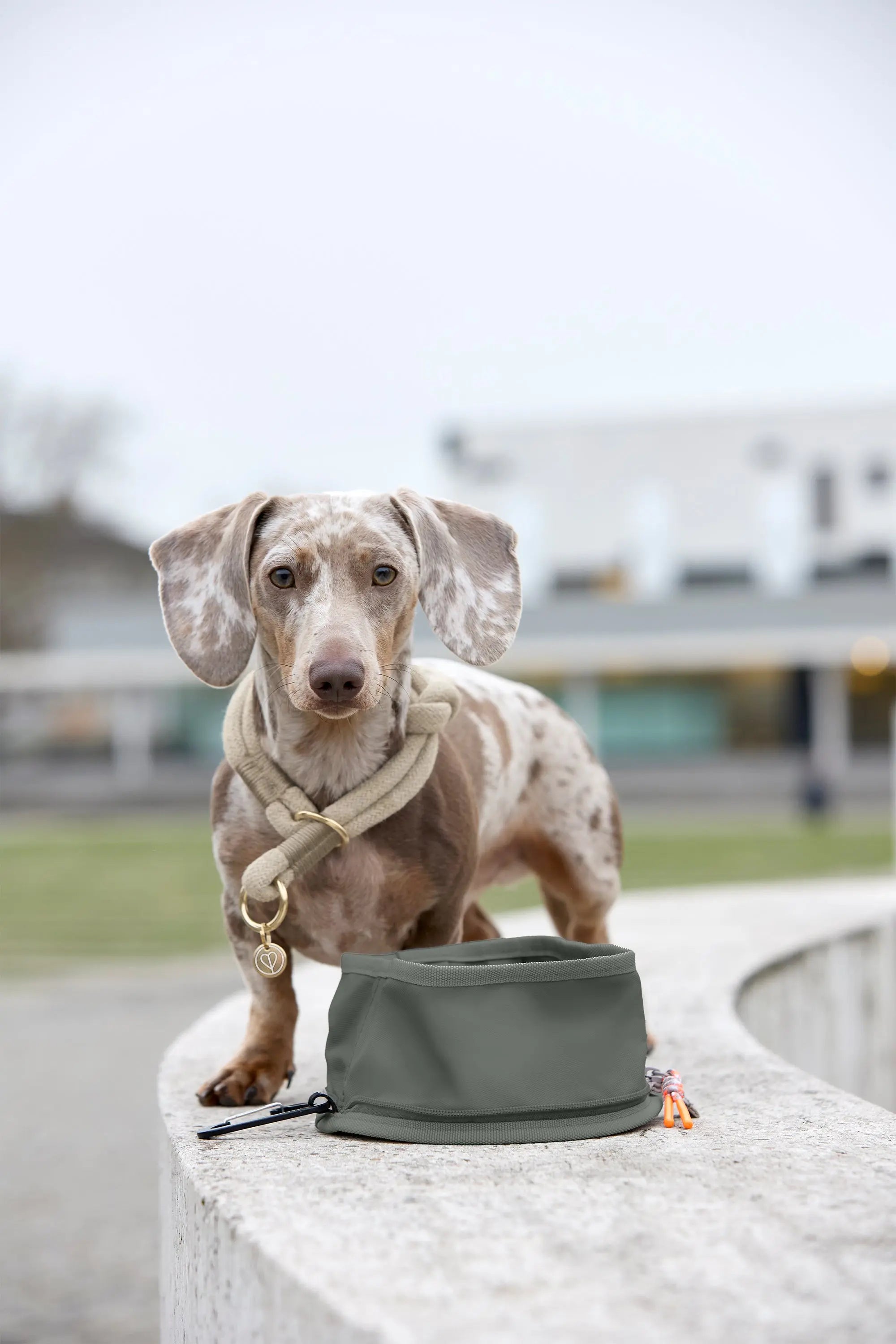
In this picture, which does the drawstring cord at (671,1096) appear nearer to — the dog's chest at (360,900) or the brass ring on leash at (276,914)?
the dog's chest at (360,900)

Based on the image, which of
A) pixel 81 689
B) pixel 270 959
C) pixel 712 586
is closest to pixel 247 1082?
pixel 270 959

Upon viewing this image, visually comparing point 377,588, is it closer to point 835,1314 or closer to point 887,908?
point 835,1314

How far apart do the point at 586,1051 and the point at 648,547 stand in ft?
85.4

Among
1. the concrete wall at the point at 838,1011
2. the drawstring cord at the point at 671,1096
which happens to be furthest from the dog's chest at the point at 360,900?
the concrete wall at the point at 838,1011

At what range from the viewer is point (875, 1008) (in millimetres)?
5047

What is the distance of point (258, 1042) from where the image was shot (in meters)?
2.42

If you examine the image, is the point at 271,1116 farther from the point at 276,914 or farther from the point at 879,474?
the point at 879,474

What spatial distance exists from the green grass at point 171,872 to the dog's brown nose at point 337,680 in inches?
297

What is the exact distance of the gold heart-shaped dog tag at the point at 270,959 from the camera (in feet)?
7.58

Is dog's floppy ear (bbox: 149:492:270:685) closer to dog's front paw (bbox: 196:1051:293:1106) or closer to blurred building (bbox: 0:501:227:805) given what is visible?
dog's front paw (bbox: 196:1051:293:1106)

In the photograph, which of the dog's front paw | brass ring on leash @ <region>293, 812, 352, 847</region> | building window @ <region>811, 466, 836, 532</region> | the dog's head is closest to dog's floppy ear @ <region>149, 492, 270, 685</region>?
the dog's head

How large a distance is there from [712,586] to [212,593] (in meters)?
26.7

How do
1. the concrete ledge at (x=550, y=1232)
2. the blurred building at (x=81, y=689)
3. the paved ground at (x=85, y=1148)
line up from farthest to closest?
the blurred building at (x=81, y=689), the paved ground at (x=85, y=1148), the concrete ledge at (x=550, y=1232)

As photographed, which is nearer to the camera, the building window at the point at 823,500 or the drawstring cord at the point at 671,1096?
the drawstring cord at the point at 671,1096
